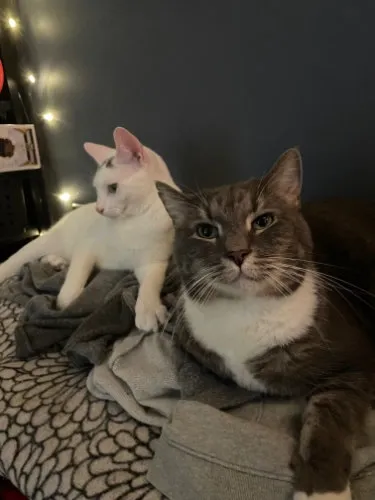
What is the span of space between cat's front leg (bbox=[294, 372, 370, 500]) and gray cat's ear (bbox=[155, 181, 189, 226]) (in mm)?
445

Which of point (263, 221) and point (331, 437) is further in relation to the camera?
point (263, 221)

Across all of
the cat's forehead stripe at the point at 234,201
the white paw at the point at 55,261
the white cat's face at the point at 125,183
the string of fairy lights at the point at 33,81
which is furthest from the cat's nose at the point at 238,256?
the string of fairy lights at the point at 33,81

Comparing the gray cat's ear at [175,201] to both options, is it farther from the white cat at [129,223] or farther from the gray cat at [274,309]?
the white cat at [129,223]

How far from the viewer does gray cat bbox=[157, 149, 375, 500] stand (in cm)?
78

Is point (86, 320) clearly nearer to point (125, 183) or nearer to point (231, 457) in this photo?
point (125, 183)

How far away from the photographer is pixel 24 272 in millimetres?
1627

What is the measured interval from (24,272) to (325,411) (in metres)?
1.22

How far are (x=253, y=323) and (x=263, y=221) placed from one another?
7.7 inches

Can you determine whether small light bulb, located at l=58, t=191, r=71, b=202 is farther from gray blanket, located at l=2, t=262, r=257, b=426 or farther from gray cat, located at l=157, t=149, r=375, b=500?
gray cat, located at l=157, t=149, r=375, b=500

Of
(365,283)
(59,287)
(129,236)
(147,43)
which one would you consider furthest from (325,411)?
(147,43)

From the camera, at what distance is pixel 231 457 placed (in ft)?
Answer: 2.47

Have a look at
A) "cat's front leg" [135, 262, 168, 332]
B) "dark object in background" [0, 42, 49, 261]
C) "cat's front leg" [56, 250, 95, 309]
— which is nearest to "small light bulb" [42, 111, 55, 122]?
"dark object in background" [0, 42, 49, 261]

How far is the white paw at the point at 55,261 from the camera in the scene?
1.64 meters

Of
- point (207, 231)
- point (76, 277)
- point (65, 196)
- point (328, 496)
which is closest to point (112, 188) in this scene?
point (76, 277)
